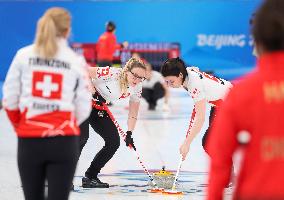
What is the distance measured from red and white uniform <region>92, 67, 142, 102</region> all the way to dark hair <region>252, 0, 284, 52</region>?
433 centimetres

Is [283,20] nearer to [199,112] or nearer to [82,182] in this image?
[199,112]

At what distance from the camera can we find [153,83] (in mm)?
16734

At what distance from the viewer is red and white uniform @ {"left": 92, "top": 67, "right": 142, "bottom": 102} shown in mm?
7520

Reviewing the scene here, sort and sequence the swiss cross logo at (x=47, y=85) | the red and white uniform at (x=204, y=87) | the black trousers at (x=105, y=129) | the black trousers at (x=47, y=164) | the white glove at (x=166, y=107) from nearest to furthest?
the black trousers at (x=47, y=164) < the swiss cross logo at (x=47, y=85) < the red and white uniform at (x=204, y=87) < the black trousers at (x=105, y=129) < the white glove at (x=166, y=107)

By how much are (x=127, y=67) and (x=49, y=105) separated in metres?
2.99

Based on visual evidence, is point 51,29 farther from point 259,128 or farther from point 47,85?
point 259,128

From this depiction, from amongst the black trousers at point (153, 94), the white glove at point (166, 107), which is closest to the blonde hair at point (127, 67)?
the white glove at point (166, 107)

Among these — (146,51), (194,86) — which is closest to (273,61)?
(194,86)

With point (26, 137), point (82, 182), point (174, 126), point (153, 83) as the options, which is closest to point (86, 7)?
point (153, 83)

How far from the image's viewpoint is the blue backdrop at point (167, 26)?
21375 mm

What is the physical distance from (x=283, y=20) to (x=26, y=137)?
169cm

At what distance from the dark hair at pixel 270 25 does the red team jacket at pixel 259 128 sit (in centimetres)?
4

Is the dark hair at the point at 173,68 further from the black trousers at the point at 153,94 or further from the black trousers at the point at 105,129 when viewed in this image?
the black trousers at the point at 153,94

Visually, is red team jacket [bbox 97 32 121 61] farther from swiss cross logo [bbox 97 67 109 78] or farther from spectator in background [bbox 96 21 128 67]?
swiss cross logo [bbox 97 67 109 78]
